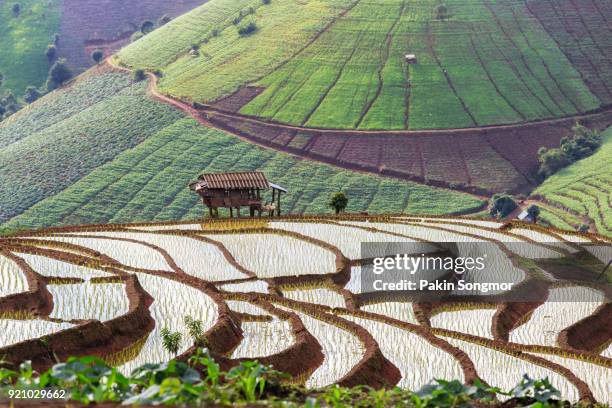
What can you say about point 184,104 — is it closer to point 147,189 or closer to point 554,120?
point 147,189

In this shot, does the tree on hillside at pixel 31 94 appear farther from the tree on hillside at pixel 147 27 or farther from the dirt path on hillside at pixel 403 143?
the dirt path on hillside at pixel 403 143

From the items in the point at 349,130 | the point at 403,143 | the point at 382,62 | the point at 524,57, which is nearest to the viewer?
the point at 403,143

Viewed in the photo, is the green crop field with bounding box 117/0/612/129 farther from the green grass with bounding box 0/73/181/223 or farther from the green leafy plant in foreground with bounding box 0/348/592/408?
the green leafy plant in foreground with bounding box 0/348/592/408

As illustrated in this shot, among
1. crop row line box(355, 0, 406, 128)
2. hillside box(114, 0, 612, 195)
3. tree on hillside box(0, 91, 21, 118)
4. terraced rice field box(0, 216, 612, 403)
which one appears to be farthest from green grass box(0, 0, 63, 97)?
terraced rice field box(0, 216, 612, 403)

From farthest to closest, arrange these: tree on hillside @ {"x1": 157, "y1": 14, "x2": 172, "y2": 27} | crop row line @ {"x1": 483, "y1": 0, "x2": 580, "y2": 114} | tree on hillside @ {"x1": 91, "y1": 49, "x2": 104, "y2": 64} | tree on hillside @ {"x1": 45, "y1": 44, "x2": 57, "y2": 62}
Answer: tree on hillside @ {"x1": 157, "y1": 14, "x2": 172, "y2": 27} < tree on hillside @ {"x1": 45, "y1": 44, "x2": 57, "y2": 62} < tree on hillside @ {"x1": 91, "y1": 49, "x2": 104, "y2": 64} < crop row line @ {"x1": 483, "y1": 0, "x2": 580, "y2": 114}

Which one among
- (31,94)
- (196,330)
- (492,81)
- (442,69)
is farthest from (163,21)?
(196,330)

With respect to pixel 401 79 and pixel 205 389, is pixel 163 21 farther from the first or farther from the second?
pixel 205 389

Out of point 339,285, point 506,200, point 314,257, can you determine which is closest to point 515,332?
point 339,285
